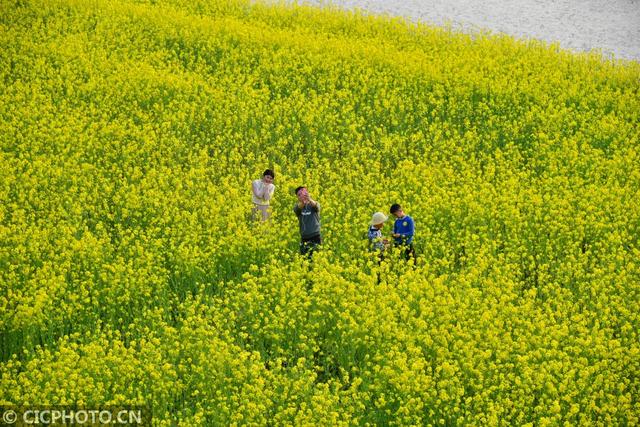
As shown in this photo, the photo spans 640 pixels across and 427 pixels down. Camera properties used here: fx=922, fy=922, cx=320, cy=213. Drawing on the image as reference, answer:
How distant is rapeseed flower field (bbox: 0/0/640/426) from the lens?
11.0 metres

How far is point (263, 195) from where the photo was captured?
1499 cm

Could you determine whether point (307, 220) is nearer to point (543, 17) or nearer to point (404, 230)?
point (404, 230)

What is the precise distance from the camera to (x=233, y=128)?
1998 centimetres

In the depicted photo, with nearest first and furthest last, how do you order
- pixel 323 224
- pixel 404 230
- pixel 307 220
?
pixel 404 230 → pixel 307 220 → pixel 323 224

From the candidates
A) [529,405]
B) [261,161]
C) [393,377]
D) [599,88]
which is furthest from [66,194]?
[599,88]

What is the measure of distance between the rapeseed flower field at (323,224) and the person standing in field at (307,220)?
11.1 inches

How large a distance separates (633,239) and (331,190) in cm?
530

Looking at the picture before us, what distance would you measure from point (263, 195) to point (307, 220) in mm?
1223

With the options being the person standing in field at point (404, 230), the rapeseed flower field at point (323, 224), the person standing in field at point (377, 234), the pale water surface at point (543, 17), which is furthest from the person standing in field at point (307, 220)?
the pale water surface at point (543, 17)

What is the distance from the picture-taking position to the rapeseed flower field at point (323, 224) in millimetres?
10961

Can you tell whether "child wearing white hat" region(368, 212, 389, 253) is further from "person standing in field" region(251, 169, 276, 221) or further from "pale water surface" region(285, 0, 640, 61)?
"pale water surface" region(285, 0, 640, 61)

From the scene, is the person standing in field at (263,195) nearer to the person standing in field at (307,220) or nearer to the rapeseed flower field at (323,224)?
the rapeseed flower field at (323,224)

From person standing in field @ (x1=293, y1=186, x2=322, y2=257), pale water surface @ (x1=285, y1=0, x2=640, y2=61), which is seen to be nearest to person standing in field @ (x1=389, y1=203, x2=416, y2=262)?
person standing in field @ (x1=293, y1=186, x2=322, y2=257)

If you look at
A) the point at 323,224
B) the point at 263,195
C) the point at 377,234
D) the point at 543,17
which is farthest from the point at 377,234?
the point at 543,17
